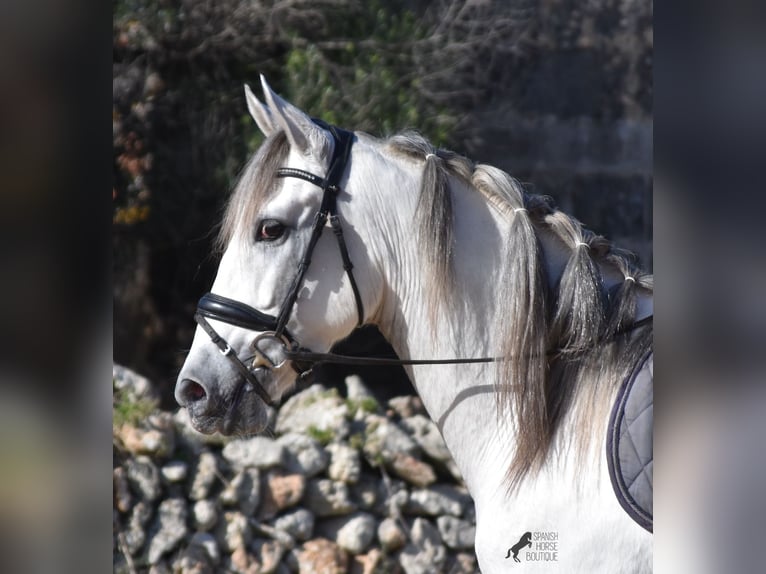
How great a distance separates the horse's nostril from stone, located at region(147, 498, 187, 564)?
1463mm

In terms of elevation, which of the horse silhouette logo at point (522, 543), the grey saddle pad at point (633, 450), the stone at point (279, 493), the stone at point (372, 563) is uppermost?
the grey saddle pad at point (633, 450)

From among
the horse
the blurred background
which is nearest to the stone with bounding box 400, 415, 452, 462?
the blurred background

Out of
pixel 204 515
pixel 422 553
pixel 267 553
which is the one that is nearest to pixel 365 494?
pixel 422 553

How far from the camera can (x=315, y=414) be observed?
350cm

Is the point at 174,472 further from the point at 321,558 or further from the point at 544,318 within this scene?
the point at 544,318

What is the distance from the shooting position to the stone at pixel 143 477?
123 inches

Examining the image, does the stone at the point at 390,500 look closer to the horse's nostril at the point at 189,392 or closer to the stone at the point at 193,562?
the stone at the point at 193,562

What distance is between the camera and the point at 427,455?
3.49 metres

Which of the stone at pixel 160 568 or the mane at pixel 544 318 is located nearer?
the mane at pixel 544 318

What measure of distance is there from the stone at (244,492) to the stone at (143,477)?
0.93ft

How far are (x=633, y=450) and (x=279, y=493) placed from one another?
6.29 feet

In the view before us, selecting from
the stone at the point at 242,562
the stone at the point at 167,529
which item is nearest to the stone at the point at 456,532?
the stone at the point at 242,562
